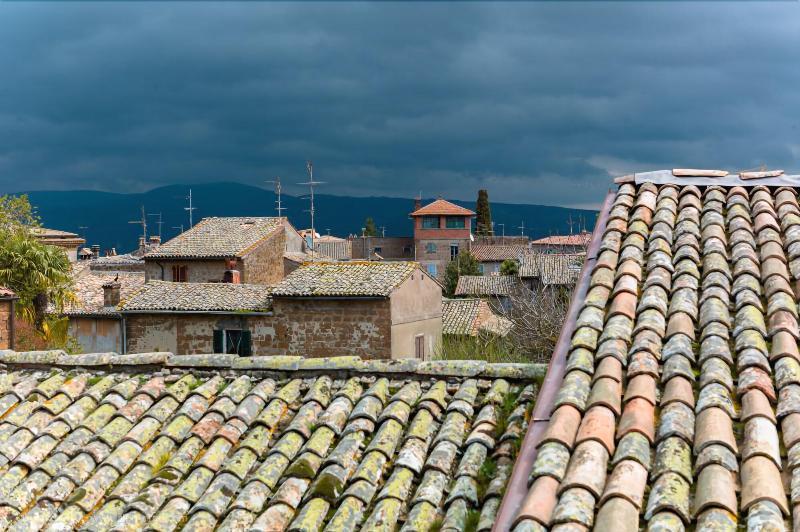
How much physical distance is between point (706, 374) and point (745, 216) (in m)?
2.56

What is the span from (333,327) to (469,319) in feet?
32.9

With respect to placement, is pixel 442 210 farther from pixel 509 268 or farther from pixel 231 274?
pixel 231 274

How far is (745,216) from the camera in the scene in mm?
6406

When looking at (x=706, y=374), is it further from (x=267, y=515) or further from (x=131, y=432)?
(x=131, y=432)

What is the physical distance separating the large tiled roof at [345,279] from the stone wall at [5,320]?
8769 millimetres

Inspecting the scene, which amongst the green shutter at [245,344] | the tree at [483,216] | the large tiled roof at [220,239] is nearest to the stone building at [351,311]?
the green shutter at [245,344]

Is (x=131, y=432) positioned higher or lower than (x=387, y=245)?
lower

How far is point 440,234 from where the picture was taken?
3017 inches

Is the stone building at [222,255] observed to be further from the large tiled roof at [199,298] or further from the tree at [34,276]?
the large tiled roof at [199,298]

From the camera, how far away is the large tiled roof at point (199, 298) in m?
28.2

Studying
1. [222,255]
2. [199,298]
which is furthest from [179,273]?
[199,298]

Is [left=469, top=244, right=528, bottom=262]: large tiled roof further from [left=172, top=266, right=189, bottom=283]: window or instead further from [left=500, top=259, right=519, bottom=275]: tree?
[left=172, top=266, right=189, bottom=283]: window

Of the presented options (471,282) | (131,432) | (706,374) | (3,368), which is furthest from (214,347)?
(471,282)

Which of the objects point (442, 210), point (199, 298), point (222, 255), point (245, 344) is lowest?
point (245, 344)
